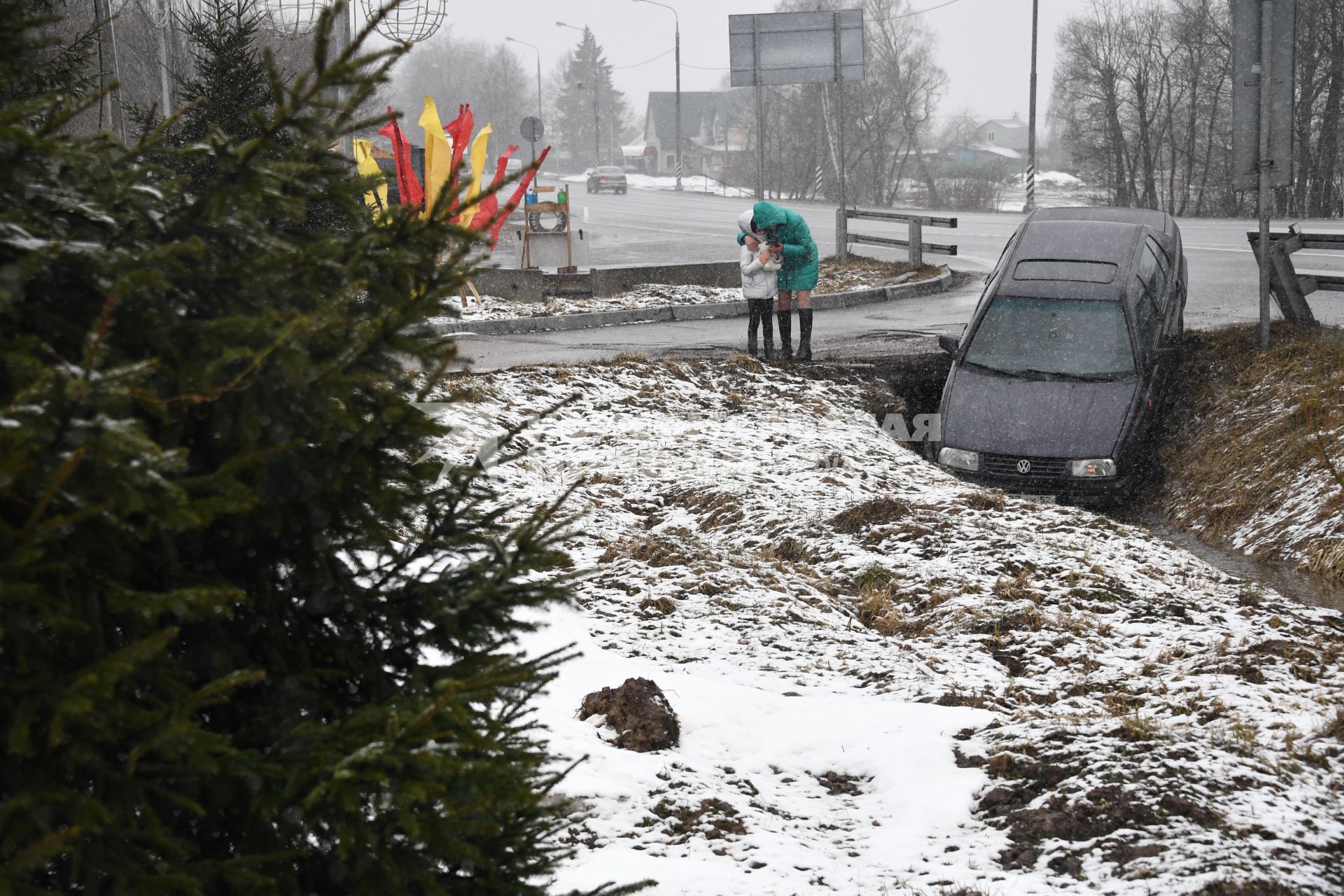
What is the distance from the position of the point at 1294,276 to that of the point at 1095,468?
3661mm

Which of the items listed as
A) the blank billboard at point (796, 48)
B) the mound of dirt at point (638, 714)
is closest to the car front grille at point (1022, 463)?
the mound of dirt at point (638, 714)

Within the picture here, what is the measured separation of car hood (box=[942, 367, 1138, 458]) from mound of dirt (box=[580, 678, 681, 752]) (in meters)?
4.94

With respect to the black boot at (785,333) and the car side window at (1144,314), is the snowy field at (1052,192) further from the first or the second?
the car side window at (1144,314)

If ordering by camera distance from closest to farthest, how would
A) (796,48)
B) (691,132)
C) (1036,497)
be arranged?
(1036,497), (796,48), (691,132)

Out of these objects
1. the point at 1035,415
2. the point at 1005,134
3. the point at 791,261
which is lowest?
the point at 1035,415

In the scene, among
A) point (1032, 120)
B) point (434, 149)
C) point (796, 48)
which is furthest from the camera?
point (1032, 120)

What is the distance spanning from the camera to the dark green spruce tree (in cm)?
158

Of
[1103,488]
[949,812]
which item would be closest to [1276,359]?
[1103,488]

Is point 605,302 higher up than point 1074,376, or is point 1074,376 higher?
point 605,302

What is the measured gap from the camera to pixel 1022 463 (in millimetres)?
8672

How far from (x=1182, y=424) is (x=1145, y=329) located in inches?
39.7

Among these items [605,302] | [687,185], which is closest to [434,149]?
[605,302]

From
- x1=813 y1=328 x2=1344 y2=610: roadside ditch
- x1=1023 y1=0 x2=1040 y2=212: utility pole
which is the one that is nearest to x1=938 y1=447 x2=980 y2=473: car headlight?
x1=813 y1=328 x2=1344 y2=610: roadside ditch

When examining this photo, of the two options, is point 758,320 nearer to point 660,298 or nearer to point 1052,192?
point 660,298
